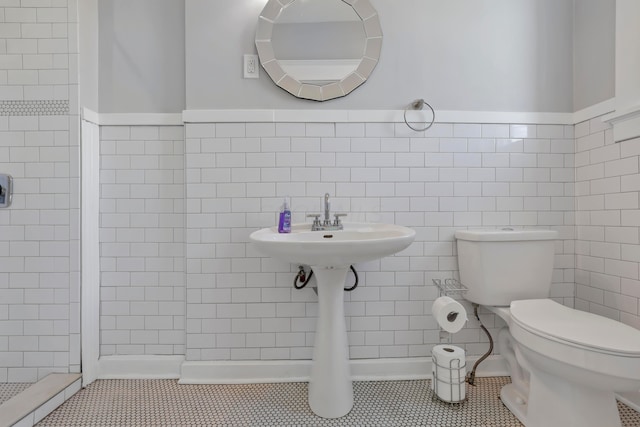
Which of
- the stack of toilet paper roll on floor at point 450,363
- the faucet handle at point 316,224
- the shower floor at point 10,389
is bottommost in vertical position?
the shower floor at point 10,389

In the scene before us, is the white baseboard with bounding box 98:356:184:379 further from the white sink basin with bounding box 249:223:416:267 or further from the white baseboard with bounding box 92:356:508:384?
the white sink basin with bounding box 249:223:416:267

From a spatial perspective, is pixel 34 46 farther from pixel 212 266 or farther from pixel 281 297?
pixel 281 297

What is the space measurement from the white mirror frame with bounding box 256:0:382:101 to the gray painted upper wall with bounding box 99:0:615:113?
0.04m

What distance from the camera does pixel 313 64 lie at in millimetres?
1620

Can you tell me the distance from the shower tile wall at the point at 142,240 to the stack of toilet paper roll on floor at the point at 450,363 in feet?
4.43

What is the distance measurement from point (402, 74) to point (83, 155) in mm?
1725

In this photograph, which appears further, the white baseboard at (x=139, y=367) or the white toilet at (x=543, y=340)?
the white baseboard at (x=139, y=367)

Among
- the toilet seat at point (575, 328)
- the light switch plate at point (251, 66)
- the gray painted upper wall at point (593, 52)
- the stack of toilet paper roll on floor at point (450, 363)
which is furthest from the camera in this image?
the light switch plate at point (251, 66)

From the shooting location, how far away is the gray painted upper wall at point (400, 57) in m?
1.62

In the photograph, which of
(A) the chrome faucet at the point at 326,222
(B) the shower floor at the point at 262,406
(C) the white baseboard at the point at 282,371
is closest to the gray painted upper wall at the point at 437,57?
(A) the chrome faucet at the point at 326,222

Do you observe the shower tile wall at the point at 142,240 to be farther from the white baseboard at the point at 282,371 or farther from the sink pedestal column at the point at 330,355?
the sink pedestal column at the point at 330,355

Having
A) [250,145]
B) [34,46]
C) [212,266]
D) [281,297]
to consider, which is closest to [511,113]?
[250,145]

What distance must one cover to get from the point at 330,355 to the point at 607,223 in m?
1.51

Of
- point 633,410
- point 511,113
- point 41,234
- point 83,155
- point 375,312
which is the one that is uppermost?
point 511,113
